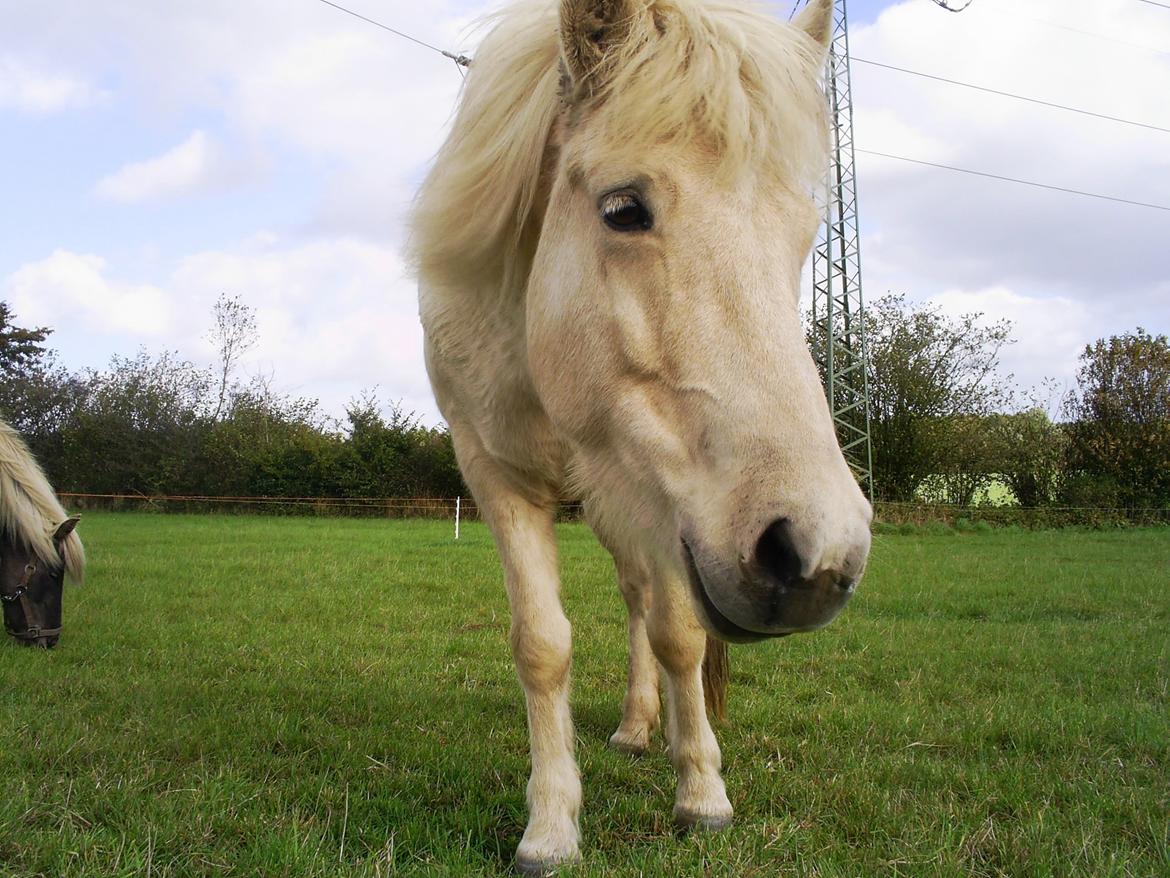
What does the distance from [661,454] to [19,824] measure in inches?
89.1

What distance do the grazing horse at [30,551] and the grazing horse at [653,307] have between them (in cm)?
468

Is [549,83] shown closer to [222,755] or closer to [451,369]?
[451,369]

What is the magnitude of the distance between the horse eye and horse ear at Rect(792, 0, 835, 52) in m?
1.05

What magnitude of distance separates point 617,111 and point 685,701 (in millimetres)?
2074

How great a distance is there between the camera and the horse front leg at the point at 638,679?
3697mm

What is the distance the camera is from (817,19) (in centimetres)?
257

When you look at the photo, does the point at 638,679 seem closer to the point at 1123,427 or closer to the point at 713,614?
the point at 713,614

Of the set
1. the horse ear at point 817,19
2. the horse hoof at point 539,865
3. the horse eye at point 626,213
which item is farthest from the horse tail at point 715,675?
the horse ear at point 817,19

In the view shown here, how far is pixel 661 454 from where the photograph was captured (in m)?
1.89

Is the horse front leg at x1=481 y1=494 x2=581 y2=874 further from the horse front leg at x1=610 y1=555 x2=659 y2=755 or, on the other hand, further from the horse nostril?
the horse nostril

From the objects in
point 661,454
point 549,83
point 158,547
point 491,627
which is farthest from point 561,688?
point 158,547

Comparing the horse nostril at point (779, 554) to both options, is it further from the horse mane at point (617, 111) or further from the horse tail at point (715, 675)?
the horse tail at point (715, 675)

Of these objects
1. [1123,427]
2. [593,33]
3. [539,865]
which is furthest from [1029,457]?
[593,33]

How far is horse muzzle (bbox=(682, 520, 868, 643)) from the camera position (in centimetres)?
155
